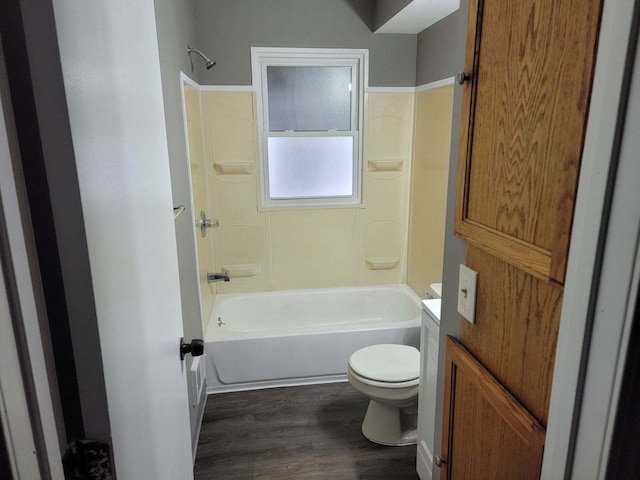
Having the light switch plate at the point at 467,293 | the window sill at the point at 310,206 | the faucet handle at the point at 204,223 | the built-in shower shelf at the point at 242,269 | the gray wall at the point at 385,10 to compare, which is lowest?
the built-in shower shelf at the point at 242,269

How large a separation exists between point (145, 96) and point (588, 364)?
973 millimetres

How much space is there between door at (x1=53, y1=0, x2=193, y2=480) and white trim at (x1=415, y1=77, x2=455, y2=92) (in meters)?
1.99

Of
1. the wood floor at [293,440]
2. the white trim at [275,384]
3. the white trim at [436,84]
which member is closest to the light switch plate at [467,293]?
the wood floor at [293,440]

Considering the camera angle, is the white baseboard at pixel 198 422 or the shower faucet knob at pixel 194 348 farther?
the white baseboard at pixel 198 422

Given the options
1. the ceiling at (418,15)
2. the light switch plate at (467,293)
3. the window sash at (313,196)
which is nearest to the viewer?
the light switch plate at (467,293)

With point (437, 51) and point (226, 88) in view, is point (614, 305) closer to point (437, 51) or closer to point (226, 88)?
point (437, 51)

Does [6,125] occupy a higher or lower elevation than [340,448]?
higher

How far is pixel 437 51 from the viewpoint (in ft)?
9.09

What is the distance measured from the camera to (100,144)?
61 cm

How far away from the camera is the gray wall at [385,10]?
250 cm

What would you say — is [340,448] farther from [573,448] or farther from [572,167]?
[572,167]

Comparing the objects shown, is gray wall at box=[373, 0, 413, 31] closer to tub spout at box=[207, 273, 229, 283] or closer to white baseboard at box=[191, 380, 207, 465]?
tub spout at box=[207, 273, 229, 283]

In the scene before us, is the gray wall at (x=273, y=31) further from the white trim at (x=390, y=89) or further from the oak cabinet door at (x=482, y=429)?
the oak cabinet door at (x=482, y=429)

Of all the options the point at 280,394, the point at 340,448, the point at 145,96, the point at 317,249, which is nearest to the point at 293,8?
the point at 317,249
